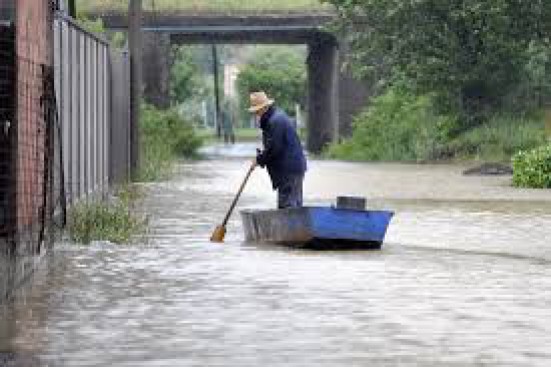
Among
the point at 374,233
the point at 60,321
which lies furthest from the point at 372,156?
the point at 60,321

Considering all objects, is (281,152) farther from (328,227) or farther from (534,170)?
(534,170)

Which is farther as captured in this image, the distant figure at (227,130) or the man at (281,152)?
the distant figure at (227,130)

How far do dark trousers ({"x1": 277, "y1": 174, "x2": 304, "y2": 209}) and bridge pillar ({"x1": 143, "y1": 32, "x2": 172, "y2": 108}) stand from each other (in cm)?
4550

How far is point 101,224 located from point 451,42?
3223 centimetres

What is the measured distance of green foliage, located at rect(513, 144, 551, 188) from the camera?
34.7 metres

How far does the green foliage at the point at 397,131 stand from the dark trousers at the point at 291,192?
3361 centimetres

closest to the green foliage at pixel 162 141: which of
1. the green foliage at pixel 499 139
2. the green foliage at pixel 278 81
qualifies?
the green foliage at pixel 499 139

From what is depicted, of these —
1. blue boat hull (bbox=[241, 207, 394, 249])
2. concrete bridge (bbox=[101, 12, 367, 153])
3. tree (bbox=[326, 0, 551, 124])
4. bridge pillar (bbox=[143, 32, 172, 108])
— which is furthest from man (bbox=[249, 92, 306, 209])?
bridge pillar (bbox=[143, 32, 172, 108])

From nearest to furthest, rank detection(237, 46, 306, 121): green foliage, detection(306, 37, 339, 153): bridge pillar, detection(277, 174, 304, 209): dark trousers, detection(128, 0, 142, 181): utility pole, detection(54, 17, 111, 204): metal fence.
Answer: detection(277, 174, 304, 209): dark trousers, detection(54, 17, 111, 204): metal fence, detection(128, 0, 142, 181): utility pole, detection(306, 37, 339, 153): bridge pillar, detection(237, 46, 306, 121): green foliage

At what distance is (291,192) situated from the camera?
20172 millimetres

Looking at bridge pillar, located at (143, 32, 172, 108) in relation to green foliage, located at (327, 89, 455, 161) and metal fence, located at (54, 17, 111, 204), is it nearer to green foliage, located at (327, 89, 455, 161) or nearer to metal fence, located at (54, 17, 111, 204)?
green foliage, located at (327, 89, 455, 161)

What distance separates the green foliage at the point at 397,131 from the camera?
180ft

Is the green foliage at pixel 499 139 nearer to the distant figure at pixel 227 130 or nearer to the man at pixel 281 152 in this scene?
the man at pixel 281 152

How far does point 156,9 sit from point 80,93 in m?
45.6
